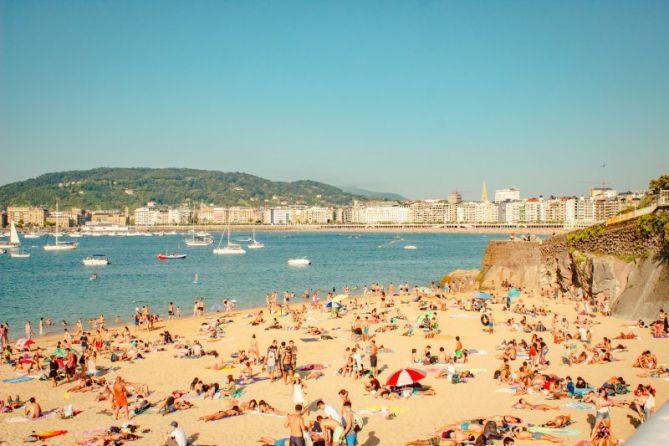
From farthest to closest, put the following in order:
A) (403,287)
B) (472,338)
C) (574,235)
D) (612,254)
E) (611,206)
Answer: (611,206)
(403,287)
(574,235)
(612,254)
(472,338)

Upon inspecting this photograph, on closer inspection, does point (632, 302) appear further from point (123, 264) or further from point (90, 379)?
point (123, 264)

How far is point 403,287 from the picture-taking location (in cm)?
3875

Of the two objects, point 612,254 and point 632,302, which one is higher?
point 612,254

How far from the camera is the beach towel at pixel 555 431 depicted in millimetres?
11188

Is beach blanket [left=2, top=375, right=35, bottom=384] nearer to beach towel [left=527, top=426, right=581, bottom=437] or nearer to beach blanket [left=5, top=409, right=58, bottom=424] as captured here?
beach blanket [left=5, top=409, right=58, bottom=424]

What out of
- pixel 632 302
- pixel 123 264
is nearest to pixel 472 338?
pixel 632 302

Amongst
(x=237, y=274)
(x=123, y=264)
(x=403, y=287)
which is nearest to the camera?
(x=403, y=287)

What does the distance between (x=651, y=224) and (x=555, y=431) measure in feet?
45.5

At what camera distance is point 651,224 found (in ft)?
72.9

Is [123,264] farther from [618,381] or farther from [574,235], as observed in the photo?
[618,381]

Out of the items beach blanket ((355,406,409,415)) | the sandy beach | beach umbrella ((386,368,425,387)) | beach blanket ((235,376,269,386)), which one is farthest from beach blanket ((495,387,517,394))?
beach blanket ((235,376,269,386))

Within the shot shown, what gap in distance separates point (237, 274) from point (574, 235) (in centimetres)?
3484

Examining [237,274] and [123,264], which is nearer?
[237,274]

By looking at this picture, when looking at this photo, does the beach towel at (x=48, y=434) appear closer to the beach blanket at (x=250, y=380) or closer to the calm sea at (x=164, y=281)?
the beach blanket at (x=250, y=380)
